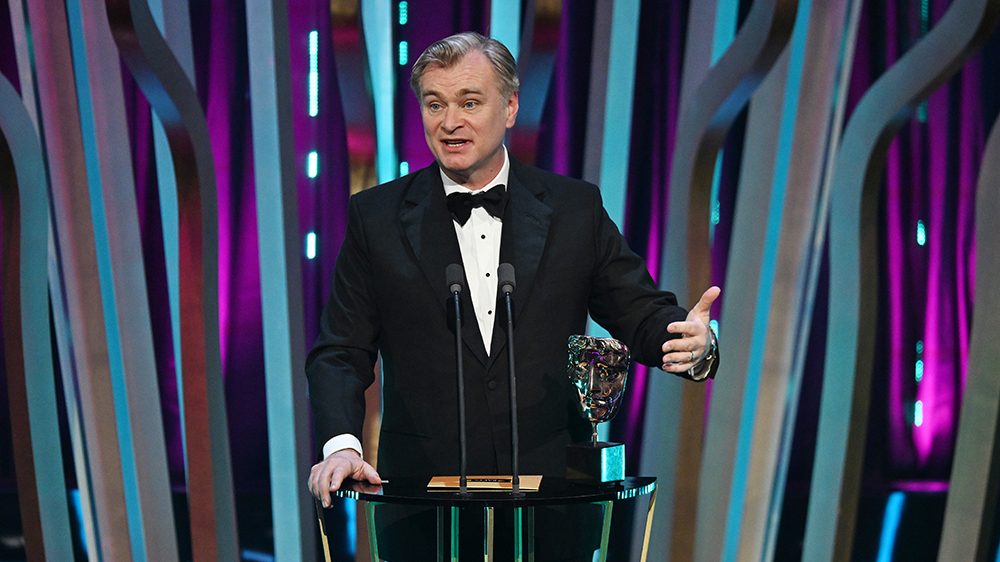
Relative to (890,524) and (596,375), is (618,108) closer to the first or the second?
(596,375)

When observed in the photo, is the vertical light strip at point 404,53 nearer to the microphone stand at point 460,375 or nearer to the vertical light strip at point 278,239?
the vertical light strip at point 278,239

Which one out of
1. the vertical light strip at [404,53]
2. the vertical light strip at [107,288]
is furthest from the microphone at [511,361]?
the vertical light strip at [404,53]

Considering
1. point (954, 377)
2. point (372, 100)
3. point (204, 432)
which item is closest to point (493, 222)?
point (372, 100)

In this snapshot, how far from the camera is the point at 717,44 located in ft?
12.5

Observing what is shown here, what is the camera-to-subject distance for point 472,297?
187 cm

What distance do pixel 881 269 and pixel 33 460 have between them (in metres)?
4.56

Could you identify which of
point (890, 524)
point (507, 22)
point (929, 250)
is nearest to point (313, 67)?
point (507, 22)

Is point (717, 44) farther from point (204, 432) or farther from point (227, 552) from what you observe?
point (227, 552)

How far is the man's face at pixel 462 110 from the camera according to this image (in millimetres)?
1826

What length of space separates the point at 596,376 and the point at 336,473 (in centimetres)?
51

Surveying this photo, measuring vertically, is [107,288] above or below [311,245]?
below

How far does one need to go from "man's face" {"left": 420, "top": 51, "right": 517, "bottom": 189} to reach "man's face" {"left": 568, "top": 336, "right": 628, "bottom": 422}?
1.56 ft

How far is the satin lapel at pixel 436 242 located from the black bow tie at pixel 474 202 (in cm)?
2

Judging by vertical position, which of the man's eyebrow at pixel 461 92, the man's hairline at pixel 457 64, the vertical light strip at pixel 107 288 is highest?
the man's hairline at pixel 457 64
